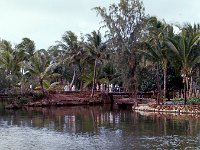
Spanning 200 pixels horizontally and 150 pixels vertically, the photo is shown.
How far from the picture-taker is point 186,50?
3500cm

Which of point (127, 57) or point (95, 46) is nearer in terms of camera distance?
point (127, 57)

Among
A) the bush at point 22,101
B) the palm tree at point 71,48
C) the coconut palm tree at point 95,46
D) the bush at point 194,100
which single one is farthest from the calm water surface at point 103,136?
the palm tree at point 71,48

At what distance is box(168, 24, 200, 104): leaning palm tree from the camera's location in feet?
114

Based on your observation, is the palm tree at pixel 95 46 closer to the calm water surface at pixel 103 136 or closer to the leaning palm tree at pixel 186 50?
the leaning palm tree at pixel 186 50

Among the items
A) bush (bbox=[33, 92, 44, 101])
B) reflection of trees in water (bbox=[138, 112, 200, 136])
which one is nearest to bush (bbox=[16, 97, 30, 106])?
bush (bbox=[33, 92, 44, 101])

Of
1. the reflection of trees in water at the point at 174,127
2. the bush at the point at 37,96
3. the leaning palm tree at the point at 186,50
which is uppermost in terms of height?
the leaning palm tree at the point at 186,50

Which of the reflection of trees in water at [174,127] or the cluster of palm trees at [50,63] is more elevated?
the cluster of palm trees at [50,63]

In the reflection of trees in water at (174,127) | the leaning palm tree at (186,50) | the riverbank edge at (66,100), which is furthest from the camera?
the riverbank edge at (66,100)

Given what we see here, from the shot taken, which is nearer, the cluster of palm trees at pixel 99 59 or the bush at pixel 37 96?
the cluster of palm trees at pixel 99 59

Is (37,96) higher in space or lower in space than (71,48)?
lower

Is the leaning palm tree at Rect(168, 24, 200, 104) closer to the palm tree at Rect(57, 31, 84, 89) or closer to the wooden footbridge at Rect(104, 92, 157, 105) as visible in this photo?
the wooden footbridge at Rect(104, 92, 157, 105)

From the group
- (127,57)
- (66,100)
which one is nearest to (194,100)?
(127,57)

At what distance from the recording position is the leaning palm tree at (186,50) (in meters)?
34.8

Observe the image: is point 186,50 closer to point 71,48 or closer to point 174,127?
point 174,127
